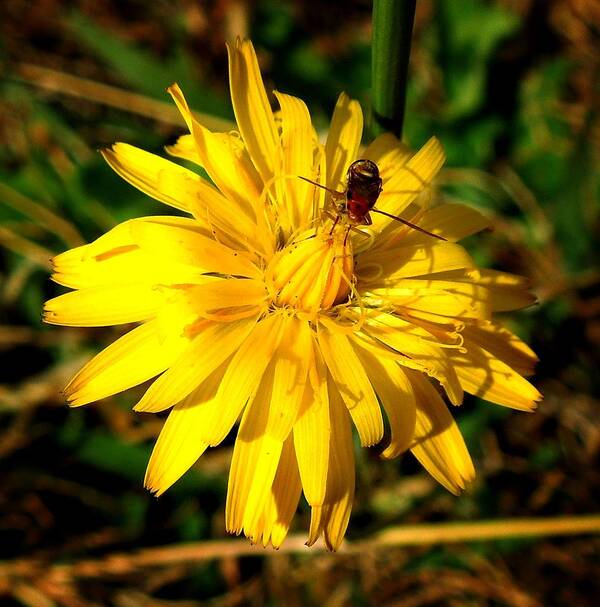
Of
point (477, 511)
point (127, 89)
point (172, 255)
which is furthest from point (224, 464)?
point (127, 89)

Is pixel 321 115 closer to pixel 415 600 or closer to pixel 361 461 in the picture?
pixel 361 461

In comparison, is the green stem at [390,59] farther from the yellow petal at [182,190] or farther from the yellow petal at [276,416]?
the yellow petal at [276,416]

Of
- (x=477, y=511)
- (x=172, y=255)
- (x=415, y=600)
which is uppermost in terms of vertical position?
(x=172, y=255)

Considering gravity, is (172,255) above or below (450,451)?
above

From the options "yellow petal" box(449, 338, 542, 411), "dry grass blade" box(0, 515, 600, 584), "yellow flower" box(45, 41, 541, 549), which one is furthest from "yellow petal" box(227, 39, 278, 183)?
"dry grass blade" box(0, 515, 600, 584)

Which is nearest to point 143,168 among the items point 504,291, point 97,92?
point 504,291

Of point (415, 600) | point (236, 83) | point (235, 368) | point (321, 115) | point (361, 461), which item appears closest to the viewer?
point (235, 368)

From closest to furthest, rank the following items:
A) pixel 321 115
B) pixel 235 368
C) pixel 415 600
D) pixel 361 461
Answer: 1. pixel 235 368
2. pixel 361 461
3. pixel 415 600
4. pixel 321 115

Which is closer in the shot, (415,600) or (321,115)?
(415,600)

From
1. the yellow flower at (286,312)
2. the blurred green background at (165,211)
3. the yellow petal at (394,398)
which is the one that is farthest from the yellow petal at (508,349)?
the blurred green background at (165,211)
